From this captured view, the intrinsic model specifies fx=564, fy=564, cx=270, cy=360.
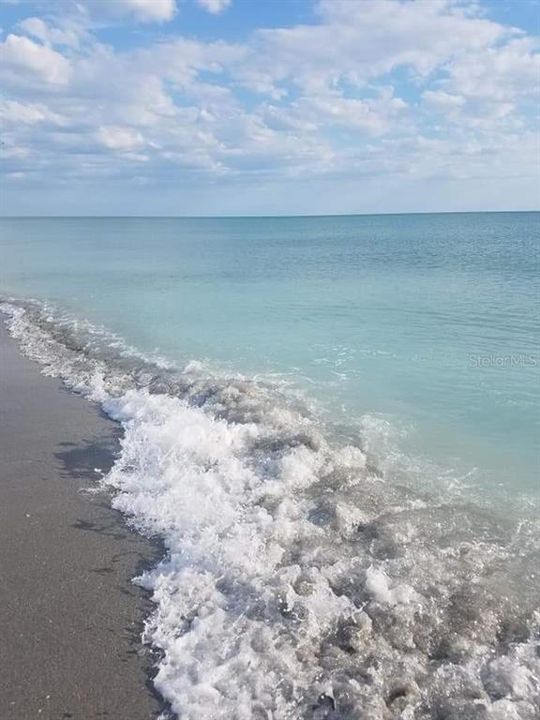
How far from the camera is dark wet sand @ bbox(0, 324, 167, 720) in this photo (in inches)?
218

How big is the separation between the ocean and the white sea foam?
0.02m

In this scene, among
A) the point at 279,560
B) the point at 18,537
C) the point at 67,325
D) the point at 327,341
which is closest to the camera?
the point at 279,560

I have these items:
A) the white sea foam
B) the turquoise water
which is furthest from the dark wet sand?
the turquoise water

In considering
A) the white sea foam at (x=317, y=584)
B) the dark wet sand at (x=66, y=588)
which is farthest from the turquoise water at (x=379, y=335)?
the dark wet sand at (x=66, y=588)

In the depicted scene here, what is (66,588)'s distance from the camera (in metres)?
7.06

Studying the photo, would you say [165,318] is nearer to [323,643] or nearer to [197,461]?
[197,461]

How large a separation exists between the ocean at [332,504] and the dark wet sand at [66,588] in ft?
1.21

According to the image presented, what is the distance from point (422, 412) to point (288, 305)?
1683 centimetres

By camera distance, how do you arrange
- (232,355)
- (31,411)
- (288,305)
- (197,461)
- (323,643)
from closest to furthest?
(323,643), (197,461), (31,411), (232,355), (288,305)

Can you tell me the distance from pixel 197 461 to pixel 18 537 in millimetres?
3444

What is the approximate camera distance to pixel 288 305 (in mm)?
29984

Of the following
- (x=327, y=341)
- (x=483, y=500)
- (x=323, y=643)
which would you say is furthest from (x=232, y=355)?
(x=323, y=643)

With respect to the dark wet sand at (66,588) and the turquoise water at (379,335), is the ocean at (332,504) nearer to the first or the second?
the turquoise water at (379,335)

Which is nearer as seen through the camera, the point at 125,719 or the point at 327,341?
the point at 125,719
